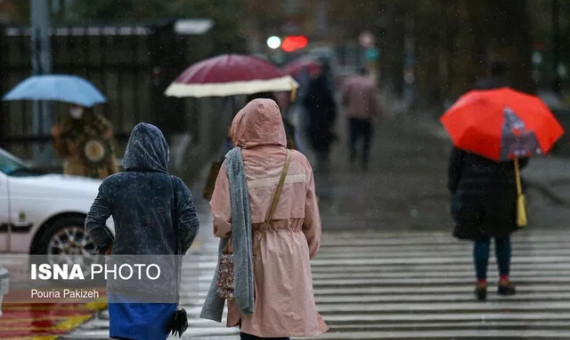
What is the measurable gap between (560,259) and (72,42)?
940 centimetres

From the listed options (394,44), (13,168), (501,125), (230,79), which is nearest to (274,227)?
(501,125)

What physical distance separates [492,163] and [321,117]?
1499cm

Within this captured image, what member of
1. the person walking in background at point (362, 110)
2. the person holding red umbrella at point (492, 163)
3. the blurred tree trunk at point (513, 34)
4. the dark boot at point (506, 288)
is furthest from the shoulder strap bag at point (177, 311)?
the blurred tree trunk at point (513, 34)

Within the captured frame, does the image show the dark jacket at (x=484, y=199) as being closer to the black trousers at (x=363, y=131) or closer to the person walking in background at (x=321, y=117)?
the person walking in background at (x=321, y=117)

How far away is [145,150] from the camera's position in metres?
6.99

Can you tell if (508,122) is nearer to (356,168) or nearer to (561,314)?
(561,314)

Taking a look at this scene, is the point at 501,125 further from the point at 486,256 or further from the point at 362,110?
the point at 362,110

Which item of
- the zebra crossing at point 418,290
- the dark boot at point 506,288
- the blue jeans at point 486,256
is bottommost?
the zebra crossing at point 418,290

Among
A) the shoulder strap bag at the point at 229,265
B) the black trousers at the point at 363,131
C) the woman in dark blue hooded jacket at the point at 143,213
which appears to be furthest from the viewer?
the black trousers at the point at 363,131

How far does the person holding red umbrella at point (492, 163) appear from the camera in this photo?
1077 cm

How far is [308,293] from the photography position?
680 cm

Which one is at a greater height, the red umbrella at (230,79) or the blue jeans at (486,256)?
the red umbrella at (230,79)

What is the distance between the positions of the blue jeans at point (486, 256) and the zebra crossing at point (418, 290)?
228 millimetres

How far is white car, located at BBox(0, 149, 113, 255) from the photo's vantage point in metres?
11.8
